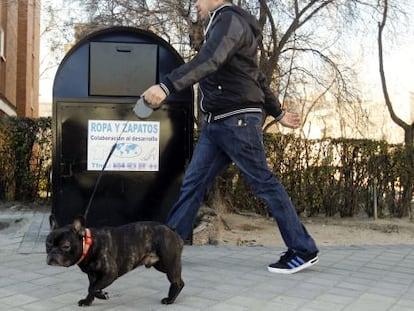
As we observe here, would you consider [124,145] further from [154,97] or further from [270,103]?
[154,97]

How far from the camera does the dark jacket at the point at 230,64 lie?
4055mm

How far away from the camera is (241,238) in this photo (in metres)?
7.00

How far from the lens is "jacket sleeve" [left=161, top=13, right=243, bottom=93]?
149 inches

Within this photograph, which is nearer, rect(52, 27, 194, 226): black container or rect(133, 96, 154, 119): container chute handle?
rect(133, 96, 154, 119): container chute handle

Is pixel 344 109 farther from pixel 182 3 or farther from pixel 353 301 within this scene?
pixel 353 301

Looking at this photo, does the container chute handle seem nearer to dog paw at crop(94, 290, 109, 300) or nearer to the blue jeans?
the blue jeans

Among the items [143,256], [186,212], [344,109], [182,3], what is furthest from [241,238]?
[344,109]

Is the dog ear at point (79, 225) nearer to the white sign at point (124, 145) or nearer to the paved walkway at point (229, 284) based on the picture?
the paved walkway at point (229, 284)

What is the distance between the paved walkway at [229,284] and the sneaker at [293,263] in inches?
2.8

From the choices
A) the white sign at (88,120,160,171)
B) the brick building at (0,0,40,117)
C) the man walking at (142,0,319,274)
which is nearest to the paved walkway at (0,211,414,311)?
the man walking at (142,0,319,274)

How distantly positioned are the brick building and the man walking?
1401cm

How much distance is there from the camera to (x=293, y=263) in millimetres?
4605

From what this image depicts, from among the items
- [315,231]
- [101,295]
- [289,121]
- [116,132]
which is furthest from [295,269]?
[315,231]

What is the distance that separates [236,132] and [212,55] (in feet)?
2.35
